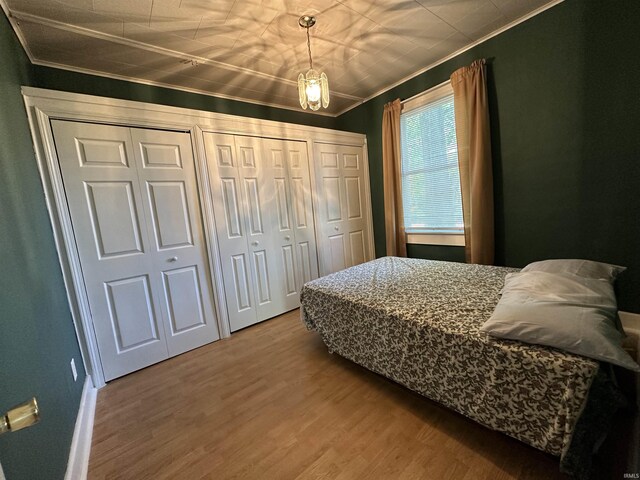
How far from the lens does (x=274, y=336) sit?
2.61 metres

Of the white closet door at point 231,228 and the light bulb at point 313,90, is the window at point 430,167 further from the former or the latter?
the white closet door at point 231,228

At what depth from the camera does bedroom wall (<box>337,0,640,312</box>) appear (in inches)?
74.4

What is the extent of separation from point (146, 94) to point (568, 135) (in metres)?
3.91

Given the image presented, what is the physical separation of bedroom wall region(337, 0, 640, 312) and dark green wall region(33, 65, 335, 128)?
213 cm

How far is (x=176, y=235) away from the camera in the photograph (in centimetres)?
239

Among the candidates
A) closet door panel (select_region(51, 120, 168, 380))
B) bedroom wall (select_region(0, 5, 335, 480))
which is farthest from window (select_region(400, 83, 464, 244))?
bedroom wall (select_region(0, 5, 335, 480))

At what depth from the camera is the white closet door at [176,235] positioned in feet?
7.39

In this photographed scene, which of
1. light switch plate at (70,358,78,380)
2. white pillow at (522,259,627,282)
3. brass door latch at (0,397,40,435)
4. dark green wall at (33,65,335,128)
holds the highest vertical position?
dark green wall at (33,65,335,128)

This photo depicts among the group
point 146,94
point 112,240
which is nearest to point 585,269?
point 112,240

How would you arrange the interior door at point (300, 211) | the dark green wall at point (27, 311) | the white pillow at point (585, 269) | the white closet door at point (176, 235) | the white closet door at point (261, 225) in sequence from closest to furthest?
the dark green wall at point (27, 311) < the white pillow at point (585, 269) < the white closet door at point (176, 235) < the white closet door at point (261, 225) < the interior door at point (300, 211)

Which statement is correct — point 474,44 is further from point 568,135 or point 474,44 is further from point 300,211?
point 300,211

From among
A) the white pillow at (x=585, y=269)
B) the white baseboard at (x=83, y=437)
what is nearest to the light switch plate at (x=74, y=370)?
the white baseboard at (x=83, y=437)

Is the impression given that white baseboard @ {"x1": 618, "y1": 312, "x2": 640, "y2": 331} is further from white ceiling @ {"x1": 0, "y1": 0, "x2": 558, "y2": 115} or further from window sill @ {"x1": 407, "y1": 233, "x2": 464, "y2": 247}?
white ceiling @ {"x1": 0, "y1": 0, "x2": 558, "y2": 115}

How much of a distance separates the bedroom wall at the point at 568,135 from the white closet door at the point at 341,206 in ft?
4.86
